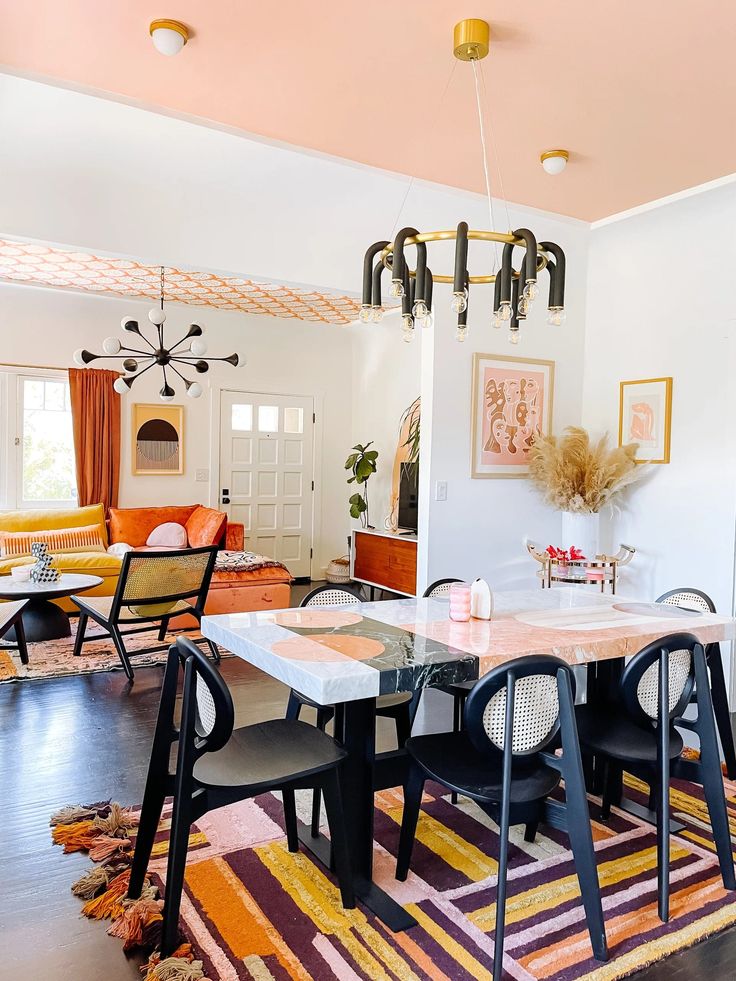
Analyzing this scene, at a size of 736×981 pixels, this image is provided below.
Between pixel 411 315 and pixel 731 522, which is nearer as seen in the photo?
pixel 411 315

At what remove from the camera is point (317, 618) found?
2.69 meters

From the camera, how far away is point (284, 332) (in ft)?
26.5

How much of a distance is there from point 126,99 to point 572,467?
308 cm

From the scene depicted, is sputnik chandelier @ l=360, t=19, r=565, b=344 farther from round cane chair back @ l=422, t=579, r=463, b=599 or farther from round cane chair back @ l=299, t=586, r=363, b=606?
round cane chair back @ l=422, t=579, r=463, b=599

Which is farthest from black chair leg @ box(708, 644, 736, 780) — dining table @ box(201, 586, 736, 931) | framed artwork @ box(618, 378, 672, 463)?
framed artwork @ box(618, 378, 672, 463)

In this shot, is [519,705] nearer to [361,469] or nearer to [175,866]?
[175,866]

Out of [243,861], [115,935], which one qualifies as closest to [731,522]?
[243,861]

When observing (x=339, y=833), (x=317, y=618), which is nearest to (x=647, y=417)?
(x=317, y=618)

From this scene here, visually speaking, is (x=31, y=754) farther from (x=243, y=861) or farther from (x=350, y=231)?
(x=350, y=231)

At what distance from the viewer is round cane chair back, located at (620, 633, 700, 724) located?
2.22 meters

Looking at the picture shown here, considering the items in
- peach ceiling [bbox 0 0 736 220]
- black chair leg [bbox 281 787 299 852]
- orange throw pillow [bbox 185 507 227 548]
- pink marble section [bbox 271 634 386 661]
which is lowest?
black chair leg [bbox 281 787 299 852]

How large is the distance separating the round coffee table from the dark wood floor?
2.30 ft

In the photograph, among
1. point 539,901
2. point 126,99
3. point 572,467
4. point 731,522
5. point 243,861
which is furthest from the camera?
point 572,467

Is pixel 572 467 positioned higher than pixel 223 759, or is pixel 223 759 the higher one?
pixel 572 467
